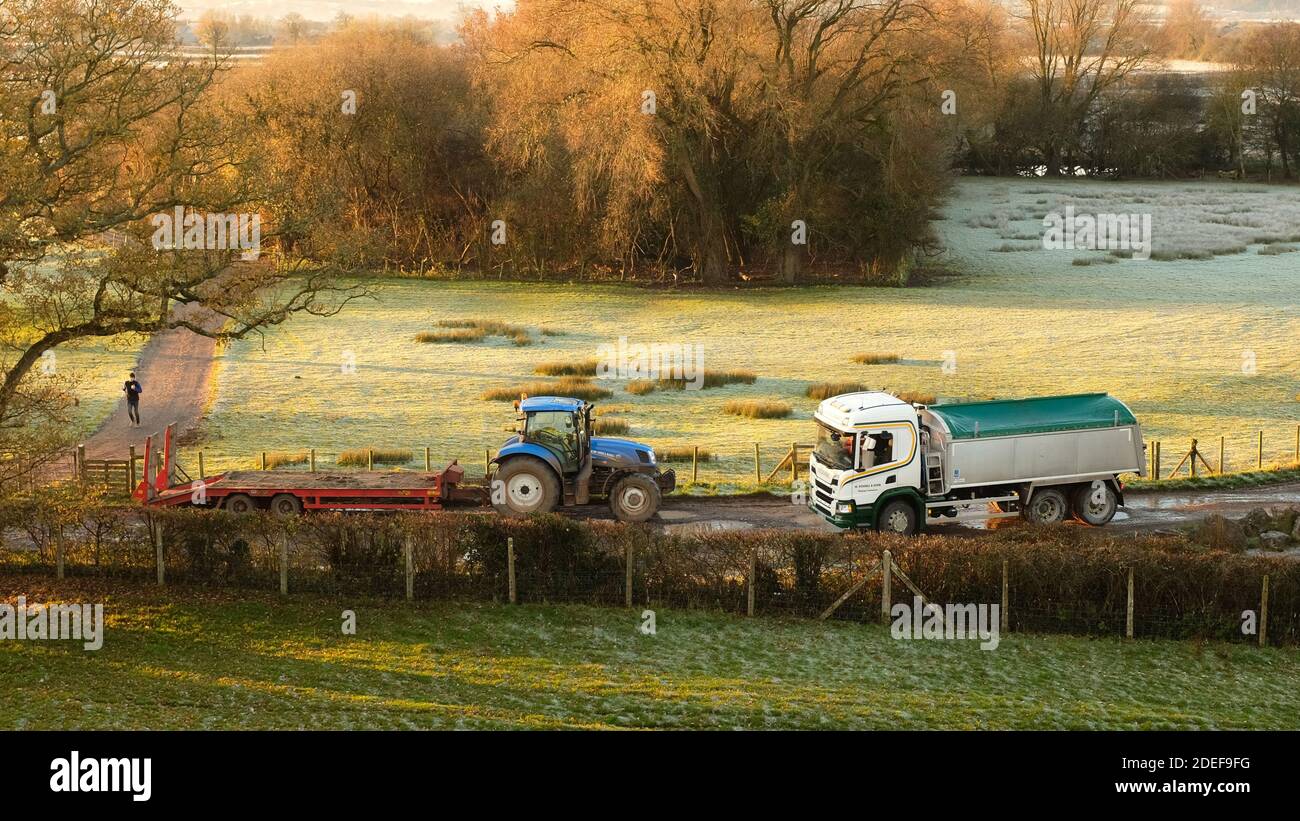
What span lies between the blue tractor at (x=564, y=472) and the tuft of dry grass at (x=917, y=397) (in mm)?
14737

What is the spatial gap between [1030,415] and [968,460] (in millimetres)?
1722

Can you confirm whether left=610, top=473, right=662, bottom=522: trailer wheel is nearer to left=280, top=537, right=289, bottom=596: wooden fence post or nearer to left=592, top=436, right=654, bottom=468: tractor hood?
left=592, top=436, right=654, bottom=468: tractor hood

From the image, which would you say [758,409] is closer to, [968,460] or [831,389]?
[831,389]

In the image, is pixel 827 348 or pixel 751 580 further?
pixel 827 348

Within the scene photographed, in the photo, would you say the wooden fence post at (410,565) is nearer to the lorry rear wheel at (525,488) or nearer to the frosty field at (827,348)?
the lorry rear wheel at (525,488)

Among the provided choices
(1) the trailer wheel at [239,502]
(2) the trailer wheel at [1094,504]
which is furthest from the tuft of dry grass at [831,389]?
(1) the trailer wheel at [239,502]

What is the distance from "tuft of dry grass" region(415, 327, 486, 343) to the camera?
53.2m

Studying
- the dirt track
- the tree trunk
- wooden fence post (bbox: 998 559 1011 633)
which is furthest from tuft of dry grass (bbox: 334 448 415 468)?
the tree trunk

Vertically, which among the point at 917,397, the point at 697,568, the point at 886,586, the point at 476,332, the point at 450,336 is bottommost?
the point at 886,586

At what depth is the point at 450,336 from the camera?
53594 millimetres

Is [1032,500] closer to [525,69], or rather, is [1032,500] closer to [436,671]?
[436,671]

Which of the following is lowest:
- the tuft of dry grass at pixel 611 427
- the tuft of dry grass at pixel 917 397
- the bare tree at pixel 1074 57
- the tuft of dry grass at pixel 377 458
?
the tuft of dry grass at pixel 377 458

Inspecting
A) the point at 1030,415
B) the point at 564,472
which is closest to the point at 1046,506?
the point at 1030,415

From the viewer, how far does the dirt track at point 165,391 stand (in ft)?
119
